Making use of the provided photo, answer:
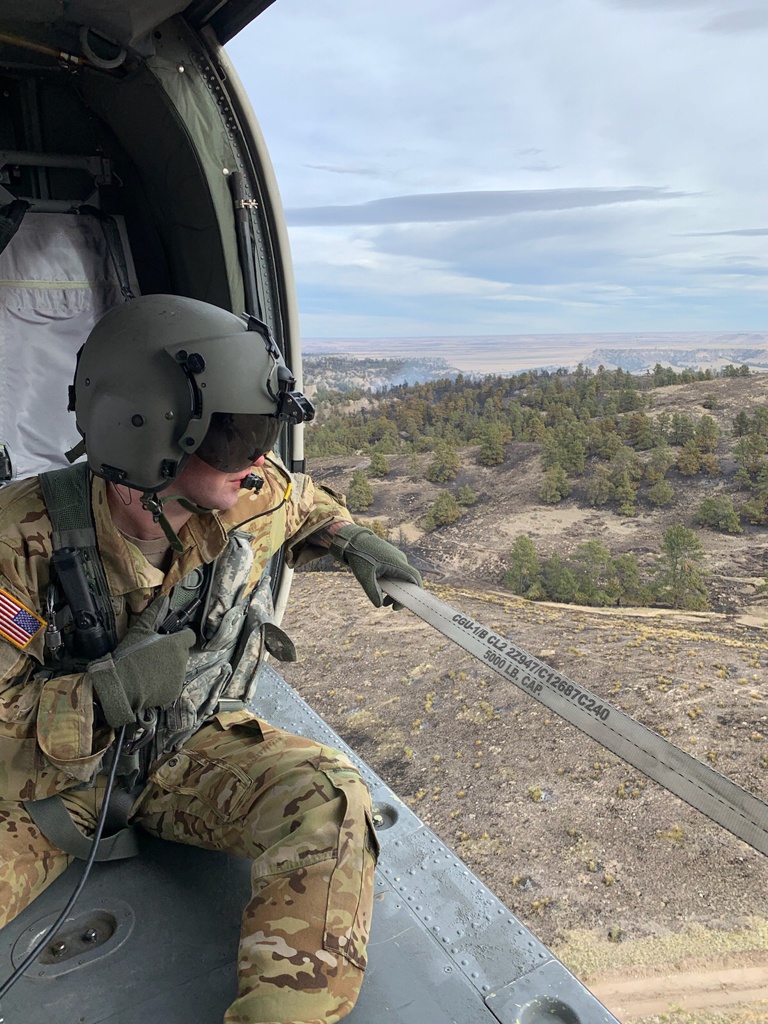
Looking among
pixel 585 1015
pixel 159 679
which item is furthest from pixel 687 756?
pixel 159 679

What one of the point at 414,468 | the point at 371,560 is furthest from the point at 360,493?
the point at 371,560

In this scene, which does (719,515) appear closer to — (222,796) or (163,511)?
(222,796)

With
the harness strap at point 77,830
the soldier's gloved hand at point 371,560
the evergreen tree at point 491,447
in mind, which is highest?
the soldier's gloved hand at point 371,560

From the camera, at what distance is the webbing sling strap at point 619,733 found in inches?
39.8

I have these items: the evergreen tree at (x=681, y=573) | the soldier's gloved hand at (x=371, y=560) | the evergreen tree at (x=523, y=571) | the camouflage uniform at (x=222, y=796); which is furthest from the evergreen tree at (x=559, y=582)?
the camouflage uniform at (x=222, y=796)

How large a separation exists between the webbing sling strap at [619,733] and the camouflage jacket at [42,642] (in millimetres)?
546

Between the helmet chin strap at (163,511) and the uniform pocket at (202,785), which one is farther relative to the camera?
the uniform pocket at (202,785)

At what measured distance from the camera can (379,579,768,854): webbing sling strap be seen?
1.01 meters

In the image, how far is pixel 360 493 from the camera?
19.3 metres

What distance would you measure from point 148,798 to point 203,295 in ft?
5.13

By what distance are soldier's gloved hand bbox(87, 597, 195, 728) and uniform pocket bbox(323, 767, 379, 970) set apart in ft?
1.18

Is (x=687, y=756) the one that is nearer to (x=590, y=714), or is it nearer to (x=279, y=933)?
(x=590, y=714)

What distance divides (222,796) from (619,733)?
80cm

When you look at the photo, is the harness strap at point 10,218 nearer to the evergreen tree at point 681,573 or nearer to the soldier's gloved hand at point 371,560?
the soldier's gloved hand at point 371,560
